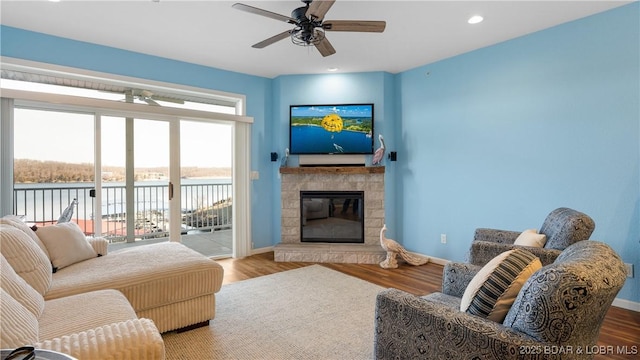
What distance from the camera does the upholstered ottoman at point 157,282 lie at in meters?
2.15

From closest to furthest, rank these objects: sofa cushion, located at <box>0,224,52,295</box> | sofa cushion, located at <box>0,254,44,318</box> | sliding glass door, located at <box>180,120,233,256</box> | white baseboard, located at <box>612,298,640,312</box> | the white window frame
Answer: sofa cushion, located at <box>0,254,44,318</box> → sofa cushion, located at <box>0,224,52,295</box> → white baseboard, located at <box>612,298,640,312</box> → the white window frame → sliding glass door, located at <box>180,120,233,256</box>

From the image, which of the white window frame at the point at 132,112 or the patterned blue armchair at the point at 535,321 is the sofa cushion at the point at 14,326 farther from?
the white window frame at the point at 132,112

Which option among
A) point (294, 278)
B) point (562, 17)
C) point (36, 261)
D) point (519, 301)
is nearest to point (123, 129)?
point (36, 261)

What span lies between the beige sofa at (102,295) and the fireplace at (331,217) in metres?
2.25

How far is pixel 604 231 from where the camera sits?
2939mm

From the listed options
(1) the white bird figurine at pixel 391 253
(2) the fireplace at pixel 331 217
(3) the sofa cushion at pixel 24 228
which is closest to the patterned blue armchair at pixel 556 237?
(1) the white bird figurine at pixel 391 253

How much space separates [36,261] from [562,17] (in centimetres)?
474

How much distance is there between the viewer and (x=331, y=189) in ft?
15.5

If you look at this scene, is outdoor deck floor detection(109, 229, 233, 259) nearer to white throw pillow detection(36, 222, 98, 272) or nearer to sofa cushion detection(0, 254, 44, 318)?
white throw pillow detection(36, 222, 98, 272)

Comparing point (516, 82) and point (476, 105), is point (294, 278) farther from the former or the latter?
point (516, 82)

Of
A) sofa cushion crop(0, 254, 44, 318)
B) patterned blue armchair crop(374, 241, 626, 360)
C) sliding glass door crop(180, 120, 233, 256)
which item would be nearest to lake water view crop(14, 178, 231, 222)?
sliding glass door crop(180, 120, 233, 256)

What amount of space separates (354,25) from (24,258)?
277cm

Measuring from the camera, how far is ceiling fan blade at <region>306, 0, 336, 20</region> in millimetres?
2156

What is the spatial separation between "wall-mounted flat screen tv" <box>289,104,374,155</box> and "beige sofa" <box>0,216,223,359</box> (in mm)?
2467
